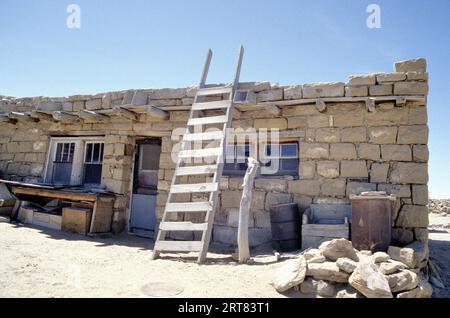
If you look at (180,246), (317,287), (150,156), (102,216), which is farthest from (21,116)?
(317,287)

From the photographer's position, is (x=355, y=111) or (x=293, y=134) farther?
(x=293, y=134)

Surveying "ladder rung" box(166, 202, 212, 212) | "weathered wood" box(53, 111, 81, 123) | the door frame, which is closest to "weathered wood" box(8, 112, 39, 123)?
"weathered wood" box(53, 111, 81, 123)

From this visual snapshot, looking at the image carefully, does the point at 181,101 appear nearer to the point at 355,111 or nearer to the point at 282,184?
the point at 282,184

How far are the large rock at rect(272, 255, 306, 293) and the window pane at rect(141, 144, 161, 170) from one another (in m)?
3.98

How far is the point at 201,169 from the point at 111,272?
189cm

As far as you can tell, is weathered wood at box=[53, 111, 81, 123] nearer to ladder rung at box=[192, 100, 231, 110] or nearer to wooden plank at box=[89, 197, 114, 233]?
wooden plank at box=[89, 197, 114, 233]

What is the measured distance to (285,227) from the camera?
15.1 ft

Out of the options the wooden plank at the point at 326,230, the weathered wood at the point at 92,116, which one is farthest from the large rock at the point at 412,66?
the weathered wood at the point at 92,116

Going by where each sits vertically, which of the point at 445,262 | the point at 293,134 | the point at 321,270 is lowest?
the point at 445,262

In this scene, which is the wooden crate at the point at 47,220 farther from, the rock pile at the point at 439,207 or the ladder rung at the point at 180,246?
the rock pile at the point at 439,207

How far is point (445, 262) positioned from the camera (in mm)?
5145
